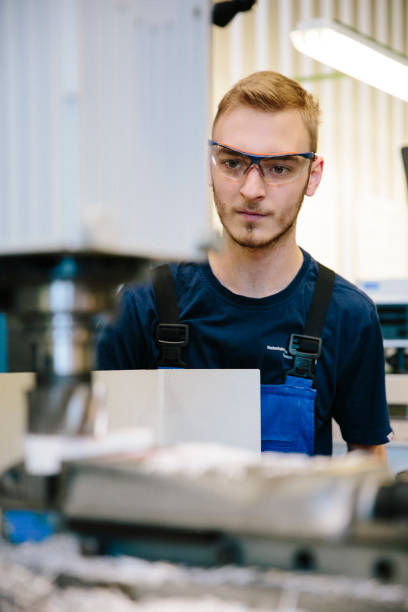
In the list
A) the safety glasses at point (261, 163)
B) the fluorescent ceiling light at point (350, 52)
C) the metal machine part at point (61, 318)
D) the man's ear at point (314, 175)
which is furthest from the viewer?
the fluorescent ceiling light at point (350, 52)

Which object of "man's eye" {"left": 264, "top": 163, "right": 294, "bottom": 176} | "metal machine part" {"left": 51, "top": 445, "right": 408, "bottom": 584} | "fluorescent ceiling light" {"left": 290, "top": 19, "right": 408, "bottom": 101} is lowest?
"metal machine part" {"left": 51, "top": 445, "right": 408, "bottom": 584}

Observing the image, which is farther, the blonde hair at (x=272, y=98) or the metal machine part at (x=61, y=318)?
the blonde hair at (x=272, y=98)

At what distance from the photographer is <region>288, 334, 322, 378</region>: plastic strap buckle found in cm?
148

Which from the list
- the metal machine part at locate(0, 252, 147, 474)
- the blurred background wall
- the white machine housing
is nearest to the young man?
the white machine housing

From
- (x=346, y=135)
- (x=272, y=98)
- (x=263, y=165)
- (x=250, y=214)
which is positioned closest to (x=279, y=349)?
(x=250, y=214)

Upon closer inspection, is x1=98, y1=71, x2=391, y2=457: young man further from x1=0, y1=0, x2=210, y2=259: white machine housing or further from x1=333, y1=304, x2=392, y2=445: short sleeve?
x1=0, y1=0, x2=210, y2=259: white machine housing

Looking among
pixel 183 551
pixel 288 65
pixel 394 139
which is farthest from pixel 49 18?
pixel 394 139

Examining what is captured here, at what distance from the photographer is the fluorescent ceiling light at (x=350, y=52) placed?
193 centimetres

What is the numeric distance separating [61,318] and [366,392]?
113 cm

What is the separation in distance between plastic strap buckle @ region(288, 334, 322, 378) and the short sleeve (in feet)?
0.55

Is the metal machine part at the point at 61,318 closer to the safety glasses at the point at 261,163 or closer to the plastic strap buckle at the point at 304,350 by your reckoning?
the safety glasses at the point at 261,163

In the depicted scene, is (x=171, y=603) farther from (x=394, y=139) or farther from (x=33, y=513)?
(x=394, y=139)

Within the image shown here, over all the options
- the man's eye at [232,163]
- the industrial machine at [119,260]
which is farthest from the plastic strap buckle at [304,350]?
the industrial machine at [119,260]

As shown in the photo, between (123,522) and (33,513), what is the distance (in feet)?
0.36
